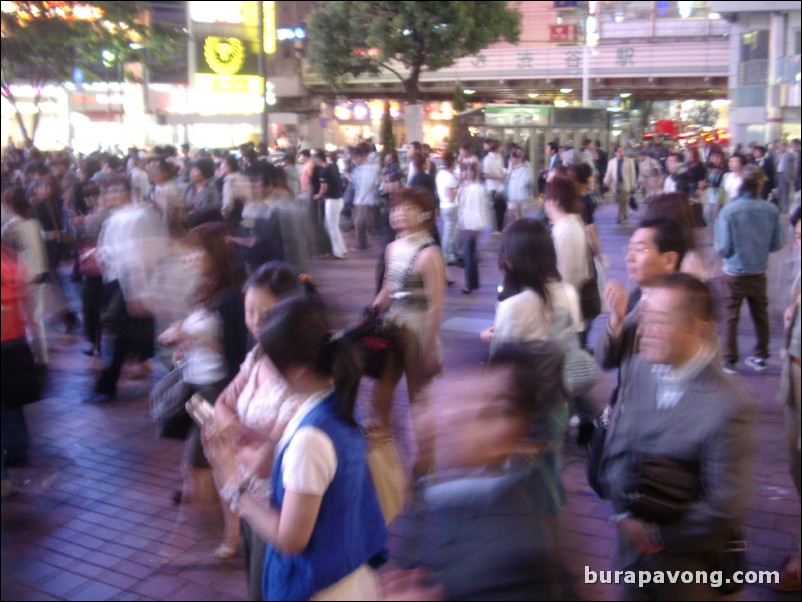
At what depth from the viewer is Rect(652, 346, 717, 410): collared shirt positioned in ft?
9.23

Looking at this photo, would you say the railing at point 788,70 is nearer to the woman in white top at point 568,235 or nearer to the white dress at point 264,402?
the woman in white top at point 568,235

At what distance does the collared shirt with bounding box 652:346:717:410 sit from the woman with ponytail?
0.98 m

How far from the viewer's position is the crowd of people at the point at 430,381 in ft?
8.14

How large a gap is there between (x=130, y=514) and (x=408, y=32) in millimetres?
27405

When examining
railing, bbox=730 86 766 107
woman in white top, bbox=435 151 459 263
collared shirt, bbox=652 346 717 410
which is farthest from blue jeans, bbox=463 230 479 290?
railing, bbox=730 86 766 107

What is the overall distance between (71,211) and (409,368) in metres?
7.45

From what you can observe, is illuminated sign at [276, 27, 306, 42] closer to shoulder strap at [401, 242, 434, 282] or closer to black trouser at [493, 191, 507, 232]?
black trouser at [493, 191, 507, 232]

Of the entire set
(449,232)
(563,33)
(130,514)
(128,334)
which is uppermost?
(563,33)

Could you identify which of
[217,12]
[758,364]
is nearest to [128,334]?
[758,364]

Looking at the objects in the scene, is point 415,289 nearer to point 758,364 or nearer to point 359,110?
point 758,364

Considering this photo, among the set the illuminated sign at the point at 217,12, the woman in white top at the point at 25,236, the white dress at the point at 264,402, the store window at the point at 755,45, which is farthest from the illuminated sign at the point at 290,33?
the white dress at the point at 264,402

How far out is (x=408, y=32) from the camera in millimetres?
30656

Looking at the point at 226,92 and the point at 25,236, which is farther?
the point at 226,92

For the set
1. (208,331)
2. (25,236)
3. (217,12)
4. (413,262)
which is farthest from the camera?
(217,12)
